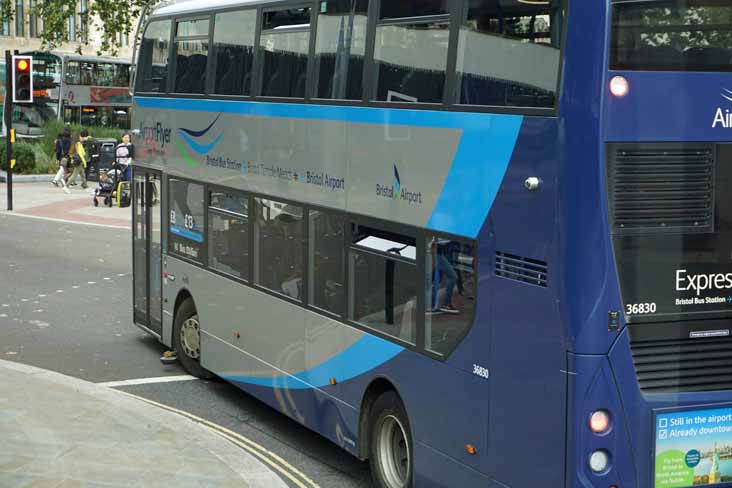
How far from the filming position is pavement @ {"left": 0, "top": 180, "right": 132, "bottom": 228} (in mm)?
28891

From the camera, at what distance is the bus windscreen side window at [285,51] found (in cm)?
980

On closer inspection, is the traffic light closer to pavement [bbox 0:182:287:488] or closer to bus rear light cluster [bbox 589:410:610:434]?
pavement [bbox 0:182:287:488]

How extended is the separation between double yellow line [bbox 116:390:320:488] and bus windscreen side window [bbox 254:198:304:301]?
1458mm

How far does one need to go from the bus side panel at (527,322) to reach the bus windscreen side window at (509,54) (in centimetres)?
24

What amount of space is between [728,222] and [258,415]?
6.45 m

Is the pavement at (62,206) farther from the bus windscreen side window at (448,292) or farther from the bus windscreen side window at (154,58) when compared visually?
the bus windscreen side window at (448,292)

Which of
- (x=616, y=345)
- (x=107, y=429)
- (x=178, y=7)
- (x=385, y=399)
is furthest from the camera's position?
(x=178, y=7)

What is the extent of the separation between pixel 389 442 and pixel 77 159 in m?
29.2

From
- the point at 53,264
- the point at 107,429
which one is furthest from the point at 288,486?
the point at 53,264

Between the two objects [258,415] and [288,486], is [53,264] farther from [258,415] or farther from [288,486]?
[288,486]

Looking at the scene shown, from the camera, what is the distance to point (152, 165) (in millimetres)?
13805

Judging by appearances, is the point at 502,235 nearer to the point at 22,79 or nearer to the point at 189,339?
the point at 189,339

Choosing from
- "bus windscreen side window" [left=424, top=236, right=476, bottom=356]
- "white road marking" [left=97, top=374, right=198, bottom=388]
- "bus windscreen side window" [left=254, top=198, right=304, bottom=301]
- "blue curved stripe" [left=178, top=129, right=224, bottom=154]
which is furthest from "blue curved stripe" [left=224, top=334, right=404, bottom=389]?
"white road marking" [left=97, top=374, right=198, bottom=388]

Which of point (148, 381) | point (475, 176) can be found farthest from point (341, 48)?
point (148, 381)
